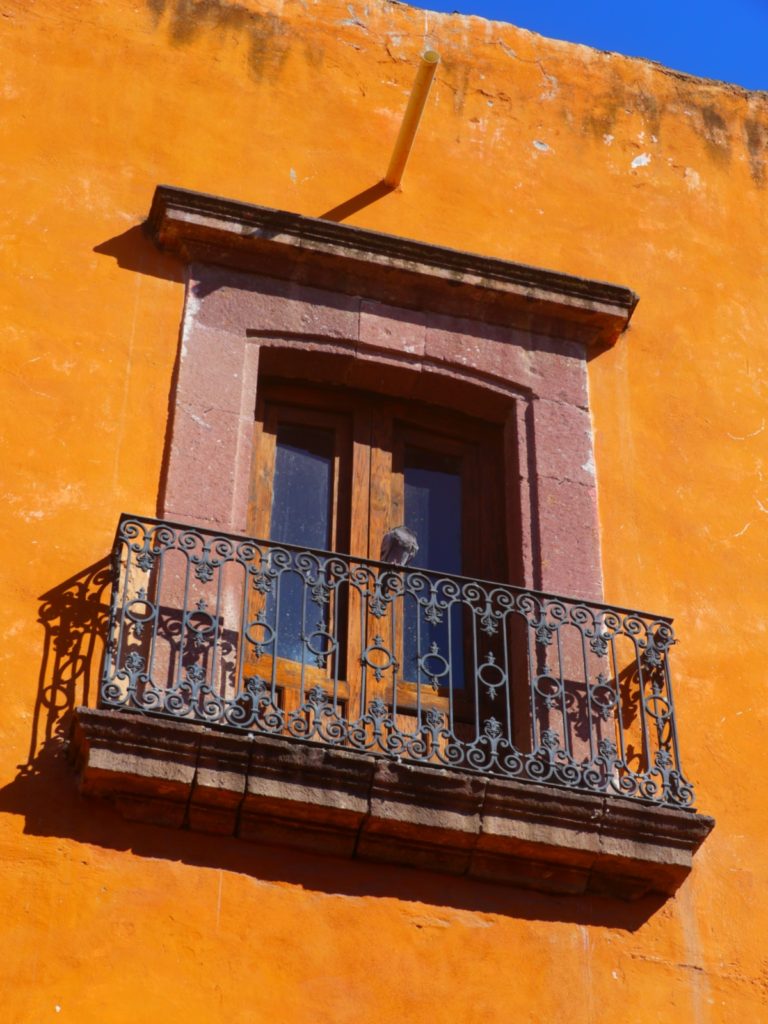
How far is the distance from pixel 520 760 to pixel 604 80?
4106mm

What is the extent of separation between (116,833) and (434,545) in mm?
2250

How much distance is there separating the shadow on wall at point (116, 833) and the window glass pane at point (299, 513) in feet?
2.68

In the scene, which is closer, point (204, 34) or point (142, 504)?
point (142, 504)

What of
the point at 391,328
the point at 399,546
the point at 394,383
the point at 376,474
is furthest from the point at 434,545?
the point at 391,328

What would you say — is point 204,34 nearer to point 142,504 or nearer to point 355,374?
point 355,374

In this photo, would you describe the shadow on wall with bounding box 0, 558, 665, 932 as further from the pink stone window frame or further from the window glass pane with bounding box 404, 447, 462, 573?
the window glass pane with bounding box 404, 447, 462, 573

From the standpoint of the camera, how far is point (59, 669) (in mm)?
7270

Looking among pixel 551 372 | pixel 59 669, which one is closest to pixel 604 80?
pixel 551 372

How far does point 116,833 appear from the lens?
692 centimetres

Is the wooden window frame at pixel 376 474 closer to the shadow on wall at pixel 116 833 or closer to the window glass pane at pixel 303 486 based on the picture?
the window glass pane at pixel 303 486

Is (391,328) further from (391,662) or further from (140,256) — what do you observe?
(391,662)

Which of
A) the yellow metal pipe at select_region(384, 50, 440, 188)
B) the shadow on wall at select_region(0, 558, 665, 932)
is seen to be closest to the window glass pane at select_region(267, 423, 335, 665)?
the shadow on wall at select_region(0, 558, 665, 932)

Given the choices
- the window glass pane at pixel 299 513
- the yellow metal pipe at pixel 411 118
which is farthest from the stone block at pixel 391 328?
the yellow metal pipe at pixel 411 118

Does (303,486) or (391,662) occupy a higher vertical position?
(303,486)
